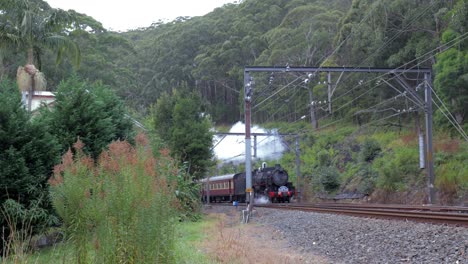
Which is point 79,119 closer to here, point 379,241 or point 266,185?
point 379,241

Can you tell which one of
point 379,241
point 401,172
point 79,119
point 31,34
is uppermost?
point 31,34

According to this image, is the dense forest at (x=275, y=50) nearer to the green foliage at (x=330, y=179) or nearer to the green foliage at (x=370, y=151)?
the green foliage at (x=370, y=151)

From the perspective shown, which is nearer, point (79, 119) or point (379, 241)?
point (379, 241)

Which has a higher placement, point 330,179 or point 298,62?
point 298,62

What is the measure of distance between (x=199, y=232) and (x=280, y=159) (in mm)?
40913

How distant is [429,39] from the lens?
33719 mm

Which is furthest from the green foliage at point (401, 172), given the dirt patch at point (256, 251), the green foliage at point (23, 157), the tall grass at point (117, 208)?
the tall grass at point (117, 208)

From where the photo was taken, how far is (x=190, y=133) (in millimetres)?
30578

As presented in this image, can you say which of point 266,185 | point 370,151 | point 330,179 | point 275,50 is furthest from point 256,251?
point 275,50

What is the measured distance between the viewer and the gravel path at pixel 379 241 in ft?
30.2

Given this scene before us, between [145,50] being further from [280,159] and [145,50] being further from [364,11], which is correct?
[364,11]

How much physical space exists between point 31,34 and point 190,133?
1581 centimetres

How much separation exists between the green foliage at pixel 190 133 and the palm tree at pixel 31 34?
13.8 meters

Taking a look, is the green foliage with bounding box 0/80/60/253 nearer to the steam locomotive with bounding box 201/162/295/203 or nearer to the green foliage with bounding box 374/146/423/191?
the green foliage with bounding box 374/146/423/191
